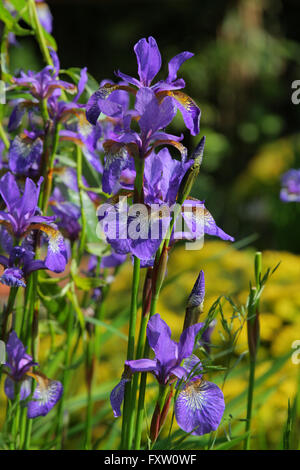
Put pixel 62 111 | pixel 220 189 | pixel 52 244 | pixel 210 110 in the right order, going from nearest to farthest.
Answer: pixel 52 244, pixel 62 111, pixel 220 189, pixel 210 110

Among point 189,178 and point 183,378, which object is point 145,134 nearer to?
point 189,178

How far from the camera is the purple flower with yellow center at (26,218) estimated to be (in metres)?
0.64

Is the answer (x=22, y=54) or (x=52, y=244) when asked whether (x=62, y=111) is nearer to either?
(x=52, y=244)

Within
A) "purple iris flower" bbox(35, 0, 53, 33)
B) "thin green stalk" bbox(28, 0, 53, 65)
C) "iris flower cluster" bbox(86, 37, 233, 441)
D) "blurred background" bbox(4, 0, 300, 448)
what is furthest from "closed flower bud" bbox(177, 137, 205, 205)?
"blurred background" bbox(4, 0, 300, 448)

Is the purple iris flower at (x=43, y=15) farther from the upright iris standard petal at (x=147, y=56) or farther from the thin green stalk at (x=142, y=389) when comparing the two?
the thin green stalk at (x=142, y=389)

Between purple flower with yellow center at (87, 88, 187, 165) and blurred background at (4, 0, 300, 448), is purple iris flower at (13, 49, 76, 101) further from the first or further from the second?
blurred background at (4, 0, 300, 448)

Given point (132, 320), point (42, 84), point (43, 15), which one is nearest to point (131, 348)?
point (132, 320)

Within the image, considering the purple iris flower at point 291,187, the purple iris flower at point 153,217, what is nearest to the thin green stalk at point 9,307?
the purple iris flower at point 153,217

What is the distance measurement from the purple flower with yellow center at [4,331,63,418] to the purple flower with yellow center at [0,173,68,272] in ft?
0.37

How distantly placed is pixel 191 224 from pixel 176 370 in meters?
0.14

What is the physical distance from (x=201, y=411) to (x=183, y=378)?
0.04 meters

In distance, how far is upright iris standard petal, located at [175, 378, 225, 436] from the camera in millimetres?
542

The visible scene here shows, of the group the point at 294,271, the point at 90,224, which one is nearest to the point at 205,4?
the point at 294,271

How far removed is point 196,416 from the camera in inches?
21.4
